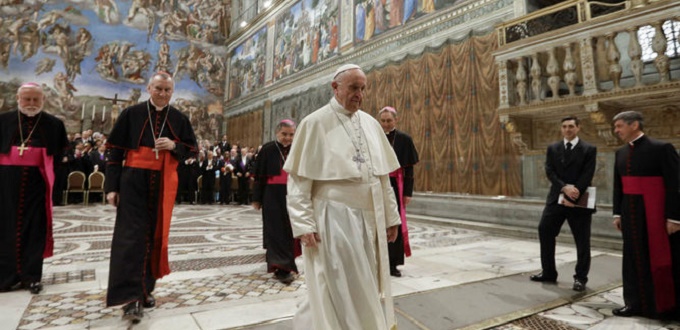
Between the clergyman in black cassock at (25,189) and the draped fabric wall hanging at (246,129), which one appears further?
the draped fabric wall hanging at (246,129)

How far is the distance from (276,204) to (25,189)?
93.2 inches

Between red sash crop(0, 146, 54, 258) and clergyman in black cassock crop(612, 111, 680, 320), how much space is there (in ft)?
16.7

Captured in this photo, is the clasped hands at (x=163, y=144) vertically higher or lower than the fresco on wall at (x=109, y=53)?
lower

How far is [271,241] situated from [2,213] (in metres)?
2.49

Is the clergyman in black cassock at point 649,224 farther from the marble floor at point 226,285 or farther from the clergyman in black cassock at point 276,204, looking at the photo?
the clergyman in black cassock at point 276,204

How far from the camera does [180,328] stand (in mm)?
2326

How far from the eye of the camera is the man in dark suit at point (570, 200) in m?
3.46

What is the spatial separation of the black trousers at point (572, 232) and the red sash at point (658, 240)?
1.98 feet

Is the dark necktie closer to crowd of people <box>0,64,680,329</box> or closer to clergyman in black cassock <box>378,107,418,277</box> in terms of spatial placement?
crowd of people <box>0,64,680,329</box>

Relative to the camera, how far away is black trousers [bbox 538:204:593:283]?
3410 millimetres

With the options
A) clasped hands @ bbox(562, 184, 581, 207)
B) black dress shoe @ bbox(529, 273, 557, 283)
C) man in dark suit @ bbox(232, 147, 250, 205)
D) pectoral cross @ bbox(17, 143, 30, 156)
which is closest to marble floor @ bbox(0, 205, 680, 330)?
black dress shoe @ bbox(529, 273, 557, 283)

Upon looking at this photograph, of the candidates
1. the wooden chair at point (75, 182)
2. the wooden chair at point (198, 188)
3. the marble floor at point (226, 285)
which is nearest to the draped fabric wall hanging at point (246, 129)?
the wooden chair at point (198, 188)

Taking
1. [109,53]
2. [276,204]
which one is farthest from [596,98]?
[109,53]

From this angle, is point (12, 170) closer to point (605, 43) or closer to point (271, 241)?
point (271, 241)
